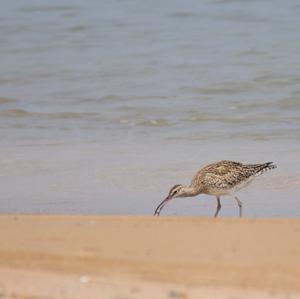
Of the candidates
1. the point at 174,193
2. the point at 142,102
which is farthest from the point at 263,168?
the point at 142,102

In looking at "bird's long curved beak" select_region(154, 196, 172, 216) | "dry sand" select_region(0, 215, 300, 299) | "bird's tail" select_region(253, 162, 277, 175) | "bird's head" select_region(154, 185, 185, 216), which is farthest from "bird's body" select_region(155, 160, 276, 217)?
"dry sand" select_region(0, 215, 300, 299)

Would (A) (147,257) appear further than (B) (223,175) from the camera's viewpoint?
No

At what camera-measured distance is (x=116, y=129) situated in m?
12.0

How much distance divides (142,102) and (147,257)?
22.4ft

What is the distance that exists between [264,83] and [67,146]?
365 centimetres

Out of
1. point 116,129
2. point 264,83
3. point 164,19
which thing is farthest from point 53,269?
point 164,19

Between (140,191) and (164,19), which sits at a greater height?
(140,191)

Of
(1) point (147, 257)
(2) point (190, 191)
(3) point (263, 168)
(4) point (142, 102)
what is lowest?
(4) point (142, 102)

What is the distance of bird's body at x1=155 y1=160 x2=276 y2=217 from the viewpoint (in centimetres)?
925

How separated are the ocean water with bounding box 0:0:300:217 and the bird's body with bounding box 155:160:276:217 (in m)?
0.16

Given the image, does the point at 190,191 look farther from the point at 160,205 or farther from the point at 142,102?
the point at 142,102

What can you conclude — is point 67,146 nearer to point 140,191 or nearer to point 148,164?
point 148,164

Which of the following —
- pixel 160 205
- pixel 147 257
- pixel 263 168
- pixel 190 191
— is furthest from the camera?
pixel 263 168

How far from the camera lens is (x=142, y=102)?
44.0 feet
